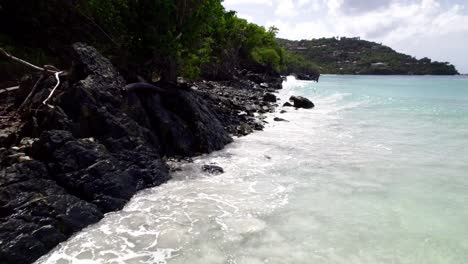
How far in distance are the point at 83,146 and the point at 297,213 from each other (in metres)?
6.52

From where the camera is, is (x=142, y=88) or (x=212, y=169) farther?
(x=142, y=88)

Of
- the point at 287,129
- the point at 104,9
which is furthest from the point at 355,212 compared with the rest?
the point at 104,9

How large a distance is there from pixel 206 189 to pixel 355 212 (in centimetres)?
464

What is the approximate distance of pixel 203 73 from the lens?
5659 centimetres

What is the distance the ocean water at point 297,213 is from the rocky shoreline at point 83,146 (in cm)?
60

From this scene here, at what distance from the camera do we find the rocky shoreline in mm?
7988

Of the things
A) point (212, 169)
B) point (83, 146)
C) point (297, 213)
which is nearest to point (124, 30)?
point (212, 169)

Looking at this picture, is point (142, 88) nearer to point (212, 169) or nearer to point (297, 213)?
point (212, 169)

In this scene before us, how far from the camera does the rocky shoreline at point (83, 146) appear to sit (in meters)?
7.99

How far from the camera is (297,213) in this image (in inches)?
396

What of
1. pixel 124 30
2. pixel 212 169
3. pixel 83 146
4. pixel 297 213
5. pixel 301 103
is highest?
pixel 124 30

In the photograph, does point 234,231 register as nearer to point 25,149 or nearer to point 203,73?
point 25,149

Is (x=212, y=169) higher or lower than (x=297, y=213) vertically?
higher

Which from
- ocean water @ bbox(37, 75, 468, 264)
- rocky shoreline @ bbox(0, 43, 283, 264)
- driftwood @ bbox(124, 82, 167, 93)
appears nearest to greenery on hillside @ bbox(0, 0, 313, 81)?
driftwood @ bbox(124, 82, 167, 93)
